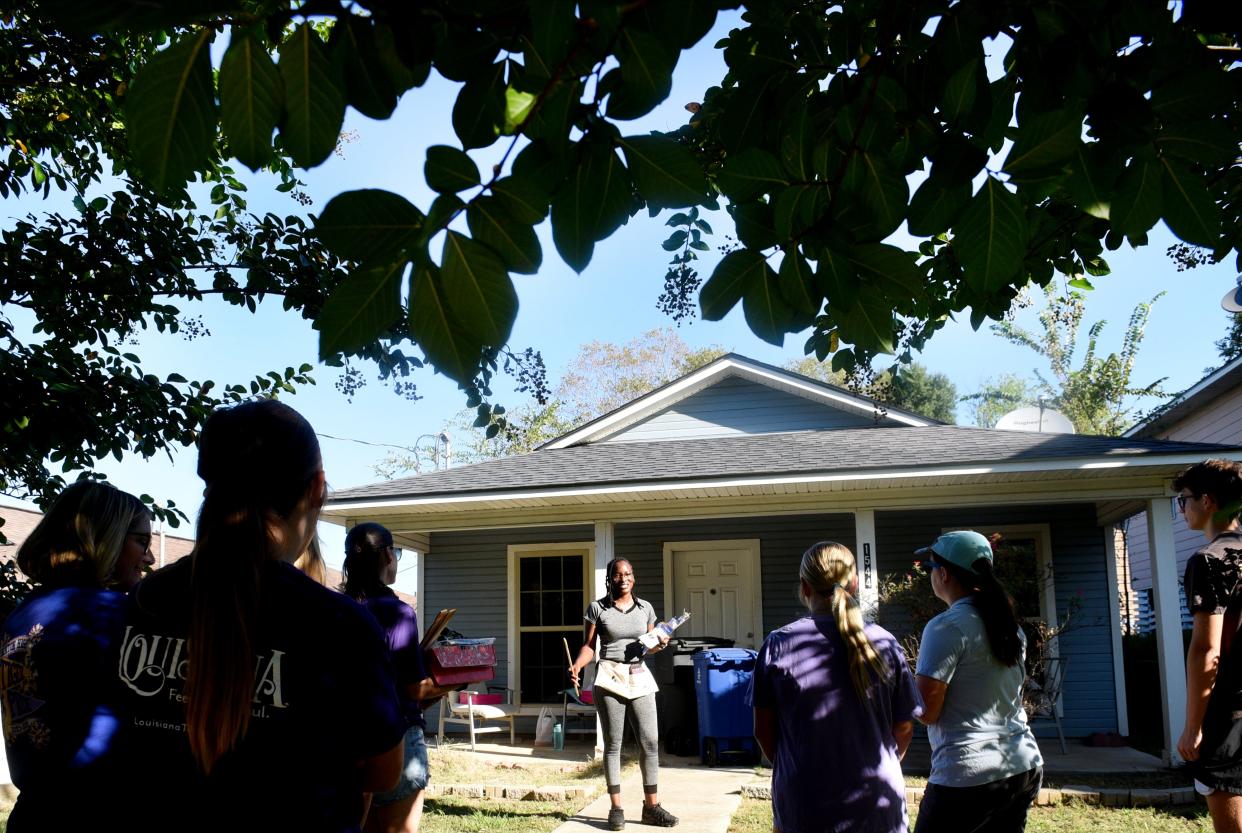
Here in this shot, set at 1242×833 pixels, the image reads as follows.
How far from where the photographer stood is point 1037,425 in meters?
15.4

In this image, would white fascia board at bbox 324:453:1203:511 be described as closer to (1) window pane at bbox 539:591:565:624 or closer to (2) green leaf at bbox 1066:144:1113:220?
(1) window pane at bbox 539:591:565:624

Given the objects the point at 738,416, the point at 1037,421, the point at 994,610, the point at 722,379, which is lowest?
the point at 994,610

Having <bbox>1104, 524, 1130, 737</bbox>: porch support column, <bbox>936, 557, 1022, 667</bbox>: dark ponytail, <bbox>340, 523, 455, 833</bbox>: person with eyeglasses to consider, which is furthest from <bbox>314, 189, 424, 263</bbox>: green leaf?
<bbox>1104, 524, 1130, 737</bbox>: porch support column

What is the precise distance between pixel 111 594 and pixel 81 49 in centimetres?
458

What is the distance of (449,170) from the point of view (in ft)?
3.58

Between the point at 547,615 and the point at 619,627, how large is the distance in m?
6.64

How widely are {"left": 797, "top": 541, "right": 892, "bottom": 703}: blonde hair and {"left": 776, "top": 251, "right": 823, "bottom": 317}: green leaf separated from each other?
189 centimetres

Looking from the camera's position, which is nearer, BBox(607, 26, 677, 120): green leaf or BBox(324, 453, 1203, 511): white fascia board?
BBox(607, 26, 677, 120): green leaf

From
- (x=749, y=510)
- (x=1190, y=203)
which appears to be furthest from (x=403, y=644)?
(x=749, y=510)

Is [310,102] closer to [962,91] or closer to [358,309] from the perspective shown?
[358,309]

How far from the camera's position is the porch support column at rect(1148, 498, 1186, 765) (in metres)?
9.34

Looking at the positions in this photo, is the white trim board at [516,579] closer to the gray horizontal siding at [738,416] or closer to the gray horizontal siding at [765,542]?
the gray horizontal siding at [765,542]

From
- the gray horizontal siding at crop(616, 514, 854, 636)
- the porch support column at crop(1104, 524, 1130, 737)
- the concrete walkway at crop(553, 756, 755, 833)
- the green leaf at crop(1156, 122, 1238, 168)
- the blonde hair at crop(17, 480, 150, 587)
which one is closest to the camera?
the green leaf at crop(1156, 122, 1238, 168)

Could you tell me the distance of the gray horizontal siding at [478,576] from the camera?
13594 mm
